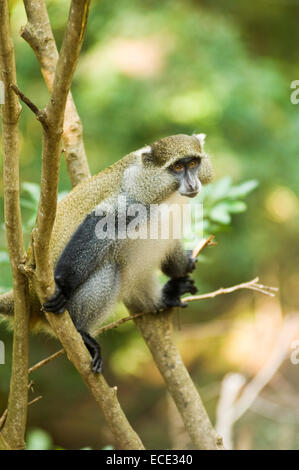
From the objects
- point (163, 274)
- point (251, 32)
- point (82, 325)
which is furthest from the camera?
point (251, 32)

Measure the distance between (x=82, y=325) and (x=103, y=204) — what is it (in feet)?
2.50

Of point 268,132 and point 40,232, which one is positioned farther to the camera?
point 268,132

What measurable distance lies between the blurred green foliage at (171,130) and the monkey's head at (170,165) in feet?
5.65

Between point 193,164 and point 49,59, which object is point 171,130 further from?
point 49,59

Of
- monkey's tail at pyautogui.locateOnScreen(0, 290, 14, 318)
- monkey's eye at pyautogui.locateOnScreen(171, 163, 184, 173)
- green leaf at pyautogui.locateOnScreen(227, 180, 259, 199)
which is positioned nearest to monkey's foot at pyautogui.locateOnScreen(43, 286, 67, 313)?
monkey's tail at pyautogui.locateOnScreen(0, 290, 14, 318)

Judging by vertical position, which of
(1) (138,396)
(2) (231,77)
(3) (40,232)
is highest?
(2) (231,77)

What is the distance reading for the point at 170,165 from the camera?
3410 millimetres

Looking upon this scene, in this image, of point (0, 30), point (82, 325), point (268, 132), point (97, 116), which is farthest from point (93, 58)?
point (0, 30)

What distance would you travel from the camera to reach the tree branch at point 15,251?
210 centimetres

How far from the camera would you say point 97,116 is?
6102 millimetres

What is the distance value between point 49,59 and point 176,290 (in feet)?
5.72

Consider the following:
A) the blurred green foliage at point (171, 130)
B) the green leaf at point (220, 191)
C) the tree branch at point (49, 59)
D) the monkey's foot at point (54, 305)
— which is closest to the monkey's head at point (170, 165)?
the green leaf at point (220, 191)

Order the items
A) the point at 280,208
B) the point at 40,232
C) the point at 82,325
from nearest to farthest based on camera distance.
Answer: the point at 40,232 → the point at 82,325 → the point at 280,208

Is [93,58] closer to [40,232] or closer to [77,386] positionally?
[77,386]
